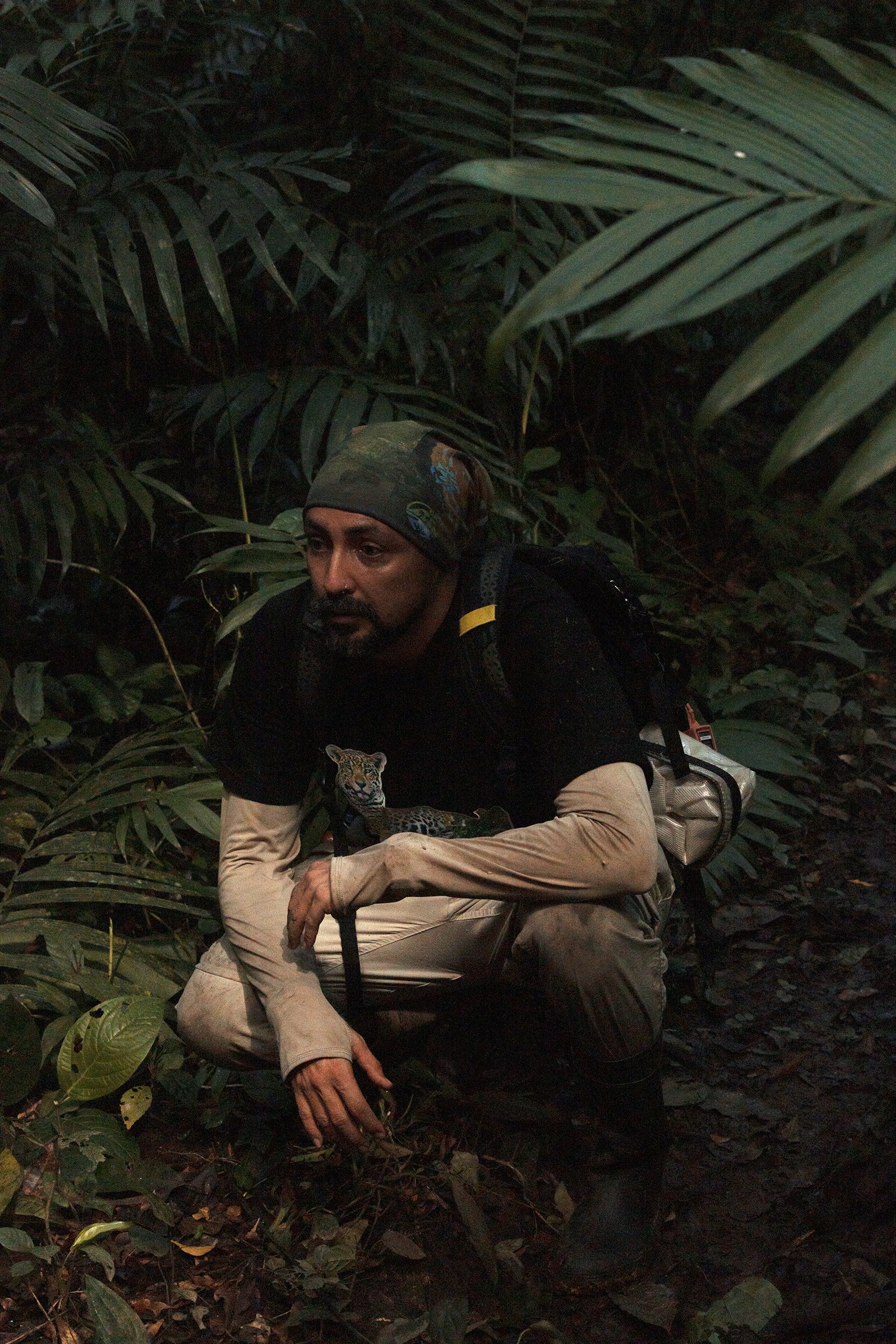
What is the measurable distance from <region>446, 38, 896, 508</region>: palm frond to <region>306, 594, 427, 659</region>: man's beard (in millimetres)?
1110

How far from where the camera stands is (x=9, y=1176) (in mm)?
2486

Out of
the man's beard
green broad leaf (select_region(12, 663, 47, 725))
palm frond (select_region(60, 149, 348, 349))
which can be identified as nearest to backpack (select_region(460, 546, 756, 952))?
the man's beard

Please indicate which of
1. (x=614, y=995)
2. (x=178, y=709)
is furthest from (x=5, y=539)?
(x=614, y=995)

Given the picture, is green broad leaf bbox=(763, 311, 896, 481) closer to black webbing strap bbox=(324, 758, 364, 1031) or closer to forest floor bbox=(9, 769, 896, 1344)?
black webbing strap bbox=(324, 758, 364, 1031)

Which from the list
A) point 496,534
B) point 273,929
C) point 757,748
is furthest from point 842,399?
point 757,748

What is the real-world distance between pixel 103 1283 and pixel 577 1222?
84 cm

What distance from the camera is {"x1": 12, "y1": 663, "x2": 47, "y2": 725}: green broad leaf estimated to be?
11.2 feet

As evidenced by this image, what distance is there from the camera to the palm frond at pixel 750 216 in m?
1.08

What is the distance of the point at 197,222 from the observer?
10.5ft

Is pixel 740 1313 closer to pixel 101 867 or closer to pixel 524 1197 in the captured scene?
pixel 524 1197

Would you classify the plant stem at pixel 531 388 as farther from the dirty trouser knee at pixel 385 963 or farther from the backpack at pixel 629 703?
the dirty trouser knee at pixel 385 963

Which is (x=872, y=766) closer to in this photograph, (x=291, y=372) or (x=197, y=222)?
(x=291, y=372)

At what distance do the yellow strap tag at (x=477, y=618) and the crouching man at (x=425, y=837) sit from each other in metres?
0.04

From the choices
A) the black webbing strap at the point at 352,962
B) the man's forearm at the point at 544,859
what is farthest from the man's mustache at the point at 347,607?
the black webbing strap at the point at 352,962
